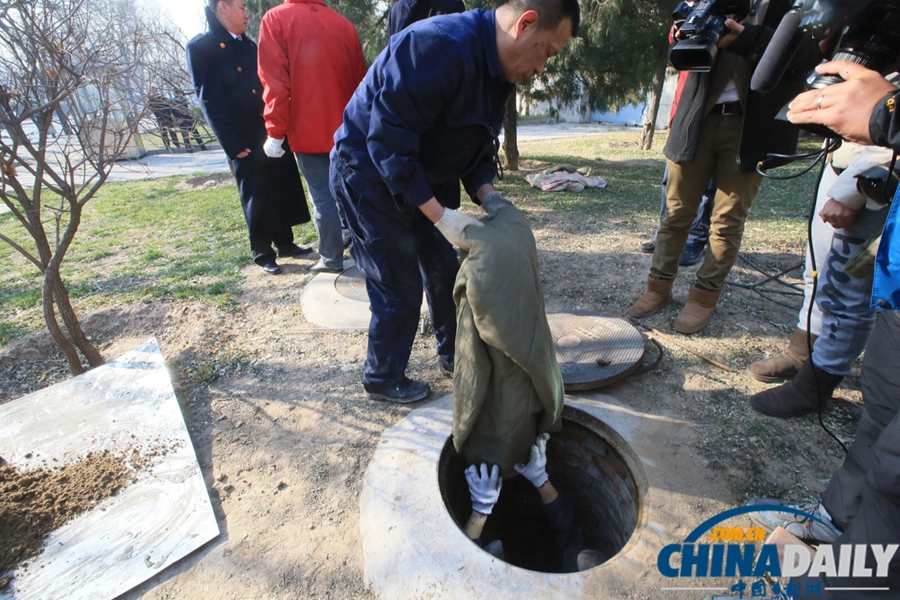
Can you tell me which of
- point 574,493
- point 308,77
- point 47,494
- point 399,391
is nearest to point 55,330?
point 47,494

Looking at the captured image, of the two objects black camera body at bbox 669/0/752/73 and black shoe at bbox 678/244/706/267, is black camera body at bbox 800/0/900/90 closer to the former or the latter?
black camera body at bbox 669/0/752/73

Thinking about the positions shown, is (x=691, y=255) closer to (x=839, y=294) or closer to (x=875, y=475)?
(x=839, y=294)

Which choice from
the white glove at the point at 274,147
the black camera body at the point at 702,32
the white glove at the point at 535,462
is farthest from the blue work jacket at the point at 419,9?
the white glove at the point at 535,462

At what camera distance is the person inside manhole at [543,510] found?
1857 millimetres

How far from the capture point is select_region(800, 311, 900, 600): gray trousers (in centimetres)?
119

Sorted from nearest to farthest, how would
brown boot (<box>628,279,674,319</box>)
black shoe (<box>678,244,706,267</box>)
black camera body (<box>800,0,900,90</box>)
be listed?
black camera body (<box>800,0,900,90</box>) < brown boot (<box>628,279,674,319</box>) < black shoe (<box>678,244,706,267</box>)

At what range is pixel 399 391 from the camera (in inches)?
A: 94.6

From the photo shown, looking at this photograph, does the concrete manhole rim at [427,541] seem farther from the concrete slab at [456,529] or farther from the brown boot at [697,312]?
the brown boot at [697,312]

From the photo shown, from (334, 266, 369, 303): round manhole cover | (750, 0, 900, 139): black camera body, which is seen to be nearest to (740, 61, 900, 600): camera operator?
(750, 0, 900, 139): black camera body

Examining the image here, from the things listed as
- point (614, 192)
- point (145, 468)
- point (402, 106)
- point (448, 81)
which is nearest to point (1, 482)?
point (145, 468)

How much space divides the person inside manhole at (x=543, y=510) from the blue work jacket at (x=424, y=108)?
1097 mm

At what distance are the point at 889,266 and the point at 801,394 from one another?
1212 mm

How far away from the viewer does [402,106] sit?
1.67 metres

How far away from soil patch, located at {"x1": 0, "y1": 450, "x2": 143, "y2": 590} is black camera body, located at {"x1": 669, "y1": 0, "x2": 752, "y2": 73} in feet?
10.3
